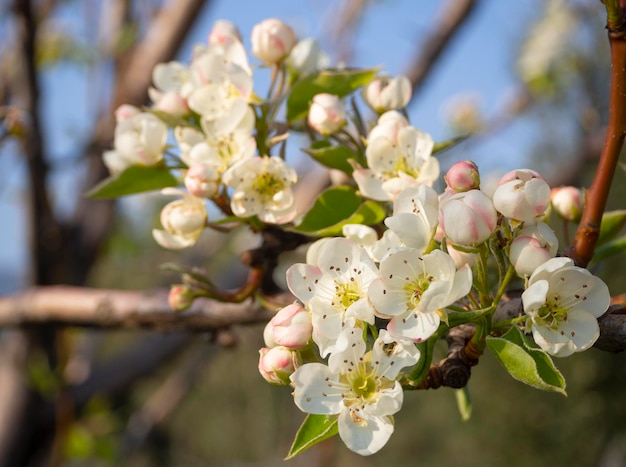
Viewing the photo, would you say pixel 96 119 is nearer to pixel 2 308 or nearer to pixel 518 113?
pixel 2 308

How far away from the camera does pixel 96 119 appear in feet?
9.18

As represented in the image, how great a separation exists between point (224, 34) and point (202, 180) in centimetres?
25

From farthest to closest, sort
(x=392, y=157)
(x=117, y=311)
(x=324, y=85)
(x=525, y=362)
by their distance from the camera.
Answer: (x=117, y=311), (x=324, y=85), (x=392, y=157), (x=525, y=362)

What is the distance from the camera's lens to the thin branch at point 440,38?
96.1 inches

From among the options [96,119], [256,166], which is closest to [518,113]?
[96,119]

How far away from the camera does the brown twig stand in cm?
60

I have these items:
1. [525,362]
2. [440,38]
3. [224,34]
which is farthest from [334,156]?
[440,38]

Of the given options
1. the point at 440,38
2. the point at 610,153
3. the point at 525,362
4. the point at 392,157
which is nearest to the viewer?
the point at 525,362

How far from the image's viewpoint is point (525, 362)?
0.53 m

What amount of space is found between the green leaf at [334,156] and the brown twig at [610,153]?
0.92 feet

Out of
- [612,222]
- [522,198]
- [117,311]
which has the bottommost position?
[117,311]

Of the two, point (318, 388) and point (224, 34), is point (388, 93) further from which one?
point (318, 388)

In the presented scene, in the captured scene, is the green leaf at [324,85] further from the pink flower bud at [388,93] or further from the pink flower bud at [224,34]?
the pink flower bud at [224,34]

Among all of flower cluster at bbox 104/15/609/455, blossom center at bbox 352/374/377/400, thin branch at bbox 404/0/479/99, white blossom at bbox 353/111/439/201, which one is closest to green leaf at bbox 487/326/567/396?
flower cluster at bbox 104/15/609/455
